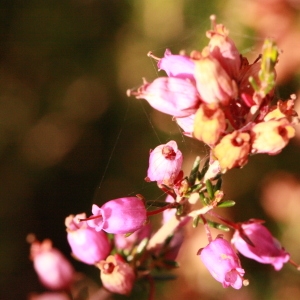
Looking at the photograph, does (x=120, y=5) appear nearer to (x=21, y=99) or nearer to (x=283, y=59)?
(x=21, y=99)

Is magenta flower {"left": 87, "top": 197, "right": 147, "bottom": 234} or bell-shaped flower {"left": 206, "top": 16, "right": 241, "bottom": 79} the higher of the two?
bell-shaped flower {"left": 206, "top": 16, "right": 241, "bottom": 79}

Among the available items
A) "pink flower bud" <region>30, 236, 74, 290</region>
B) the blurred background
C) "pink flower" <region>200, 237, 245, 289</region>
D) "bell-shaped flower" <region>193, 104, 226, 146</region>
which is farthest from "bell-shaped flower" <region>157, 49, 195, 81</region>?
the blurred background

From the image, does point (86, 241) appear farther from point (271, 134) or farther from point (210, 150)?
point (271, 134)

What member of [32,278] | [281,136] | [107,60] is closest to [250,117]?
[281,136]

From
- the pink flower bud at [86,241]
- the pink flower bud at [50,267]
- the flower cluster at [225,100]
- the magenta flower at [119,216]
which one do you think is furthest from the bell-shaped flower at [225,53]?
the pink flower bud at [50,267]

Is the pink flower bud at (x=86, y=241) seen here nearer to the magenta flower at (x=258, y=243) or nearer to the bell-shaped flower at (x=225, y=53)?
the magenta flower at (x=258, y=243)

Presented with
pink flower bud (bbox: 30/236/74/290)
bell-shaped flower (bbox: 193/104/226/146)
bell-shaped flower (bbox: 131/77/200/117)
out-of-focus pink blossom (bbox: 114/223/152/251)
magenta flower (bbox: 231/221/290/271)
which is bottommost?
pink flower bud (bbox: 30/236/74/290)

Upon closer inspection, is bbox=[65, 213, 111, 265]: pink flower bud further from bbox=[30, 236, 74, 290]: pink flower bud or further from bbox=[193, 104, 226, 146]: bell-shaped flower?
bbox=[193, 104, 226, 146]: bell-shaped flower
